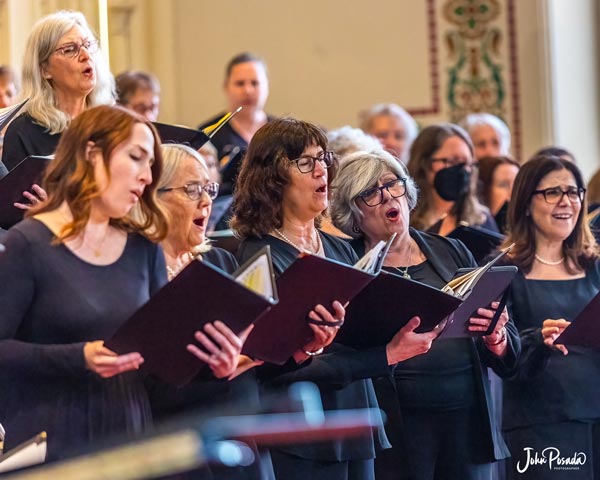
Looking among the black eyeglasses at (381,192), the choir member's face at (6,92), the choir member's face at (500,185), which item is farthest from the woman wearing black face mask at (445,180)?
the choir member's face at (6,92)

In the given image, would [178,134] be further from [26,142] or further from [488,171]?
[488,171]

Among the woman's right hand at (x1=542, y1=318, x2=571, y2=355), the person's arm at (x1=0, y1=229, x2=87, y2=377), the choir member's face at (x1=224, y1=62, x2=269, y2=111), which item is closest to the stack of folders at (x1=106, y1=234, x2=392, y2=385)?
the person's arm at (x1=0, y1=229, x2=87, y2=377)

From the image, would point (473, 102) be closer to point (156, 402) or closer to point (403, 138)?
point (403, 138)

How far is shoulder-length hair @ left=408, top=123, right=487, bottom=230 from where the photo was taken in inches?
224

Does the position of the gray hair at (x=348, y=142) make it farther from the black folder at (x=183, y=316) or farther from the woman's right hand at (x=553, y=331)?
the black folder at (x=183, y=316)

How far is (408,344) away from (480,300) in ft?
0.98

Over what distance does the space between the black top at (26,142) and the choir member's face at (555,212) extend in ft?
5.26

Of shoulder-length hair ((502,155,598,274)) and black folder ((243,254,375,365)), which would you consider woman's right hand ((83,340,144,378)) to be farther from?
shoulder-length hair ((502,155,598,274))

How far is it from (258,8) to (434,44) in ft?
3.61

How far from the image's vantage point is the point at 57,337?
316cm

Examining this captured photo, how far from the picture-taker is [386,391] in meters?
4.14

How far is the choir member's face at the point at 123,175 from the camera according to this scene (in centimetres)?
320

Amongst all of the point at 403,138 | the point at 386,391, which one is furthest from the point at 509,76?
the point at 386,391

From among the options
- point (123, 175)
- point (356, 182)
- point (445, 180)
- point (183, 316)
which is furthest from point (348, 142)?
point (183, 316)
